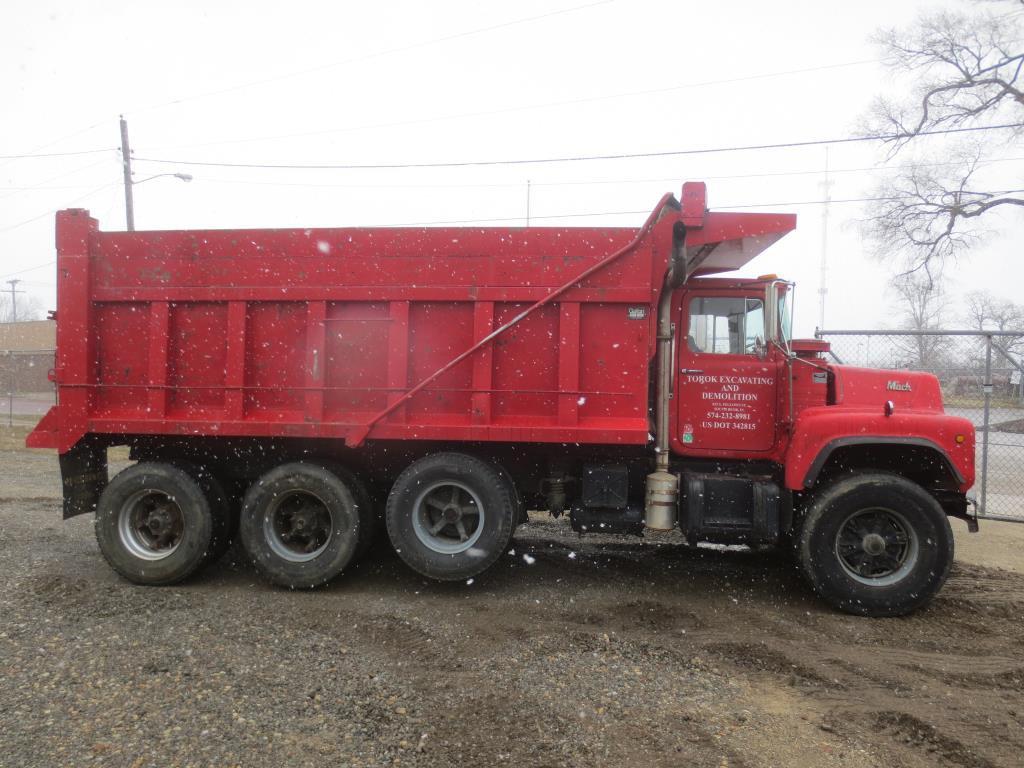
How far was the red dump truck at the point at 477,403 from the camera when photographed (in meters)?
4.93

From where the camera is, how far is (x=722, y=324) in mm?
5359

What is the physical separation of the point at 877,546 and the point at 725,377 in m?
1.63

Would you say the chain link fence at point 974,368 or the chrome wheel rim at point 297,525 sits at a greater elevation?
the chain link fence at point 974,368

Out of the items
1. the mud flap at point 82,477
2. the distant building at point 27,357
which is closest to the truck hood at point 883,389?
the mud flap at point 82,477

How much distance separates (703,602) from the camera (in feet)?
16.4

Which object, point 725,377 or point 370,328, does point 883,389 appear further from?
point 370,328

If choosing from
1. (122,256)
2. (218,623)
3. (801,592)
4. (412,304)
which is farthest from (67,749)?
(801,592)

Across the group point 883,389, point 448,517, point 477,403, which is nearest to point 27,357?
point 448,517

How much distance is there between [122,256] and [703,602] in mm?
5281

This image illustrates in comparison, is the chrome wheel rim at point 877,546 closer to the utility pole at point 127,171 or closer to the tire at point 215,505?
the tire at point 215,505

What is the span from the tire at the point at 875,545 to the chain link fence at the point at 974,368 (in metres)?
2.91

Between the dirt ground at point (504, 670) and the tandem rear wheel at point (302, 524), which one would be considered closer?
the dirt ground at point (504, 670)

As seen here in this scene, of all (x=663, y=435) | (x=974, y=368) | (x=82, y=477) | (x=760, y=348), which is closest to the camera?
(x=663, y=435)

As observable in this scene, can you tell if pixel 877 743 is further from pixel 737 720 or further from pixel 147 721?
pixel 147 721
